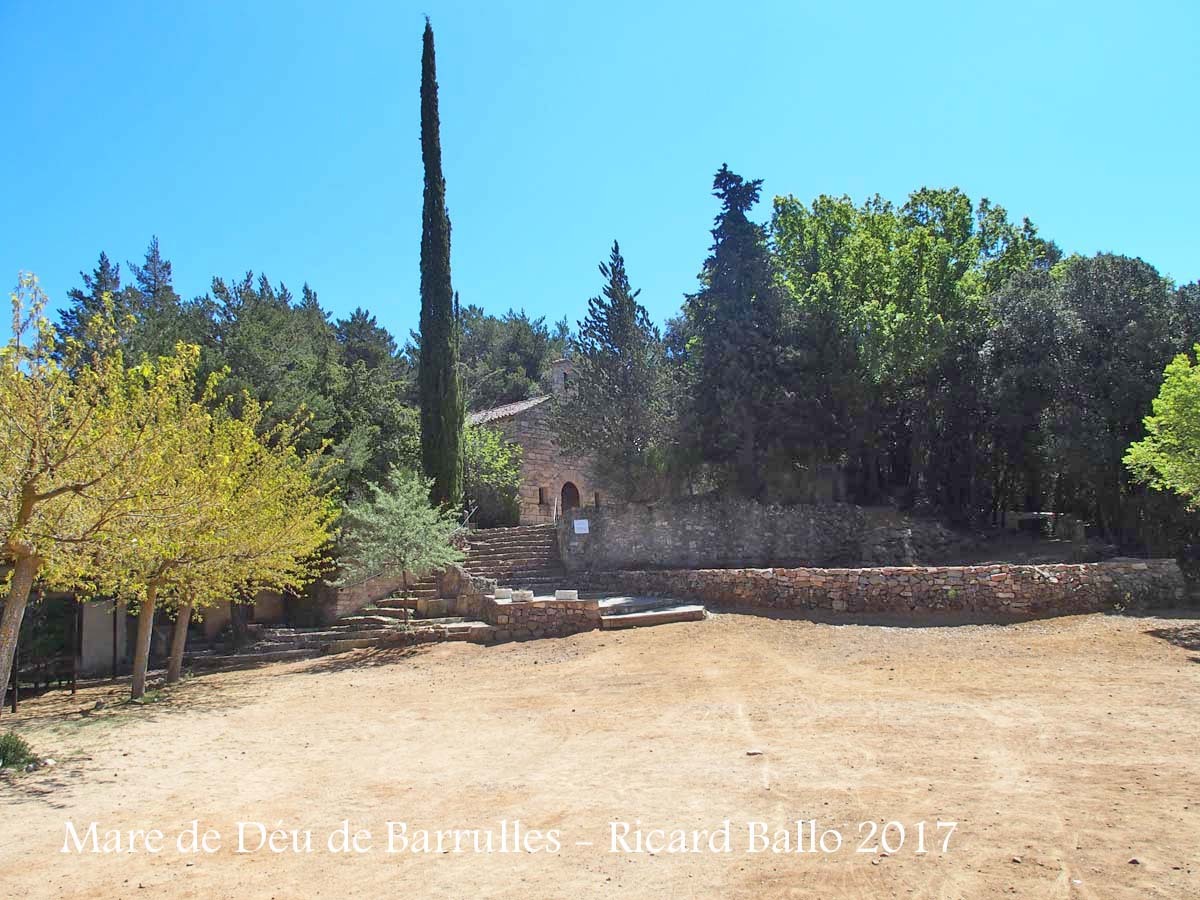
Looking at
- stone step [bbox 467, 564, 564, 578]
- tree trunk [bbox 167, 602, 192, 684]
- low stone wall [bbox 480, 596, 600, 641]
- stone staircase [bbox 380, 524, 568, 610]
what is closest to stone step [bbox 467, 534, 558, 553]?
stone staircase [bbox 380, 524, 568, 610]

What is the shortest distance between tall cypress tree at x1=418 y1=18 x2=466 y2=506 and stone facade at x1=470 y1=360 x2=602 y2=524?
6520mm

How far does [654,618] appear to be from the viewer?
1521cm

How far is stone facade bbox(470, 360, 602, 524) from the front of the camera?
94.1 ft

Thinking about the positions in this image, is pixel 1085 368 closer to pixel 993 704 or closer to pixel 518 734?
pixel 993 704

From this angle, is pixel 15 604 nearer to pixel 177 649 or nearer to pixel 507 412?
pixel 177 649

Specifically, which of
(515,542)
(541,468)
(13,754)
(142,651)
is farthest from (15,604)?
(541,468)

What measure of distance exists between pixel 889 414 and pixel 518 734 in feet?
56.7

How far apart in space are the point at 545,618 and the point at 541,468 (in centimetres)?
1381

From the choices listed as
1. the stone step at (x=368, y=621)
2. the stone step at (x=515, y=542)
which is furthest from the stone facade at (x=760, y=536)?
the stone step at (x=368, y=621)

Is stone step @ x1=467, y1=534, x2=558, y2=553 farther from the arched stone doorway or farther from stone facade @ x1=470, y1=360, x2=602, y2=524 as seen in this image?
the arched stone doorway

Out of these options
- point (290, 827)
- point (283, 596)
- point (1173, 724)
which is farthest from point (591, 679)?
point (283, 596)

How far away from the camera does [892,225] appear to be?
23.9 m

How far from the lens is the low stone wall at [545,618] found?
1566 centimetres

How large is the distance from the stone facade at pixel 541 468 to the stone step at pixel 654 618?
1282 centimetres
